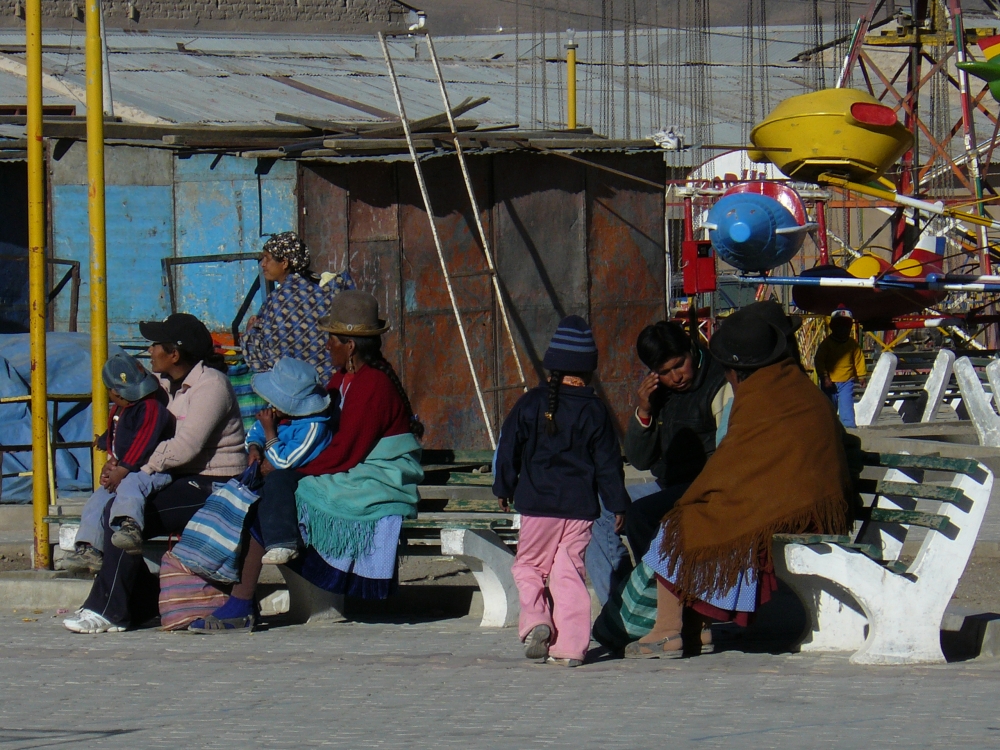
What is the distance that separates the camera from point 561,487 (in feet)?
17.1

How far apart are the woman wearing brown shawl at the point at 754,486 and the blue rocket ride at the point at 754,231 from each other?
5.62 meters

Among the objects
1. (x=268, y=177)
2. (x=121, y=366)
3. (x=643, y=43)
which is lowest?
(x=121, y=366)

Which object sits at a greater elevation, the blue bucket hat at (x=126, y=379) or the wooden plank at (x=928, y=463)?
the blue bucket hat at (x=126, y=379)

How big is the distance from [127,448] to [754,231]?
5.92 meters

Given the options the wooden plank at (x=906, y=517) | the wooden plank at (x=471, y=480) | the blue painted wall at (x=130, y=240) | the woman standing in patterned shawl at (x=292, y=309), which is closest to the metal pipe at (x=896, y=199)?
the woman standing in patterned shawl at (x=292, y=309)

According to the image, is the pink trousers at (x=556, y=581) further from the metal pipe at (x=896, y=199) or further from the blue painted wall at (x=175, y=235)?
the blue painted wall at (x=175, y=235)

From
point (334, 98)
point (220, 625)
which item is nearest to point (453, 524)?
point (220, 625)

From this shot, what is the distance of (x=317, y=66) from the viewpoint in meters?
21.2

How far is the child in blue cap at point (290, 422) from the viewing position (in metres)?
5.73

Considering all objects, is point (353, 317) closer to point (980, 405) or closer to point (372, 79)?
point (980, 405)

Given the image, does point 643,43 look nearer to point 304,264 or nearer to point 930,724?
point 304,264

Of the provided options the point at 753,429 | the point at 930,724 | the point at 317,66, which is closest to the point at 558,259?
the point at 753,429

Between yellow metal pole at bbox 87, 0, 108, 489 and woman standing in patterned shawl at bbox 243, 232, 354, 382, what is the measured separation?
3.28ft

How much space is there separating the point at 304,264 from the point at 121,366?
1808 mm
